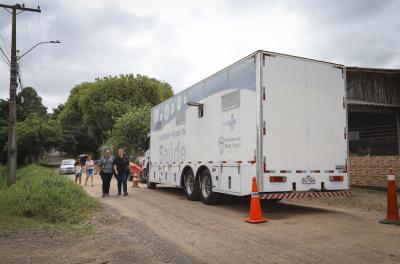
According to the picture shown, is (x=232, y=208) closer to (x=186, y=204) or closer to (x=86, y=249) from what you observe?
(x=186, y=204)

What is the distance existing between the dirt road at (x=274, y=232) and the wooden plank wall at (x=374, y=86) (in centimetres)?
972

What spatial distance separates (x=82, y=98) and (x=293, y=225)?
45271mm

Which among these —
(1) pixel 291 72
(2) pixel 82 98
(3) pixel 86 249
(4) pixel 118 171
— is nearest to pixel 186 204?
(4) pixel 118 171

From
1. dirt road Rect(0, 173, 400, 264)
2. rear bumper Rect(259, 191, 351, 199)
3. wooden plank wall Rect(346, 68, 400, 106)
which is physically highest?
wooden plank wall Rect(346, 68, 400, 106)

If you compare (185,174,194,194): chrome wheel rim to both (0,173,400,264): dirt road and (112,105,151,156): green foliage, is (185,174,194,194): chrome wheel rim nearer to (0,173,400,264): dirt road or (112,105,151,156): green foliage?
(0,173,400,264): dirt road

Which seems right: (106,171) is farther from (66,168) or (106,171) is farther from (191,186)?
(66,168)

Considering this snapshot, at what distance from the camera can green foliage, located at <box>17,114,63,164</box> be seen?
41094 millimetres

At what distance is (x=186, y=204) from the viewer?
12734 mm

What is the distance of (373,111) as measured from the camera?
1984 cm

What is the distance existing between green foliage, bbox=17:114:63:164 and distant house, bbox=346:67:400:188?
3206 cm

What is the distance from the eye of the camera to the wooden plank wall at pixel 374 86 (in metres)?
20.6

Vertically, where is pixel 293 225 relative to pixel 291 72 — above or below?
below

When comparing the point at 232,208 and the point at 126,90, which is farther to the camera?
the point at 126,90

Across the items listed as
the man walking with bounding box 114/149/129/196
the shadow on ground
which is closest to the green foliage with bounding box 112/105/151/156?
the man walking with bounding box 114/149/129/196
